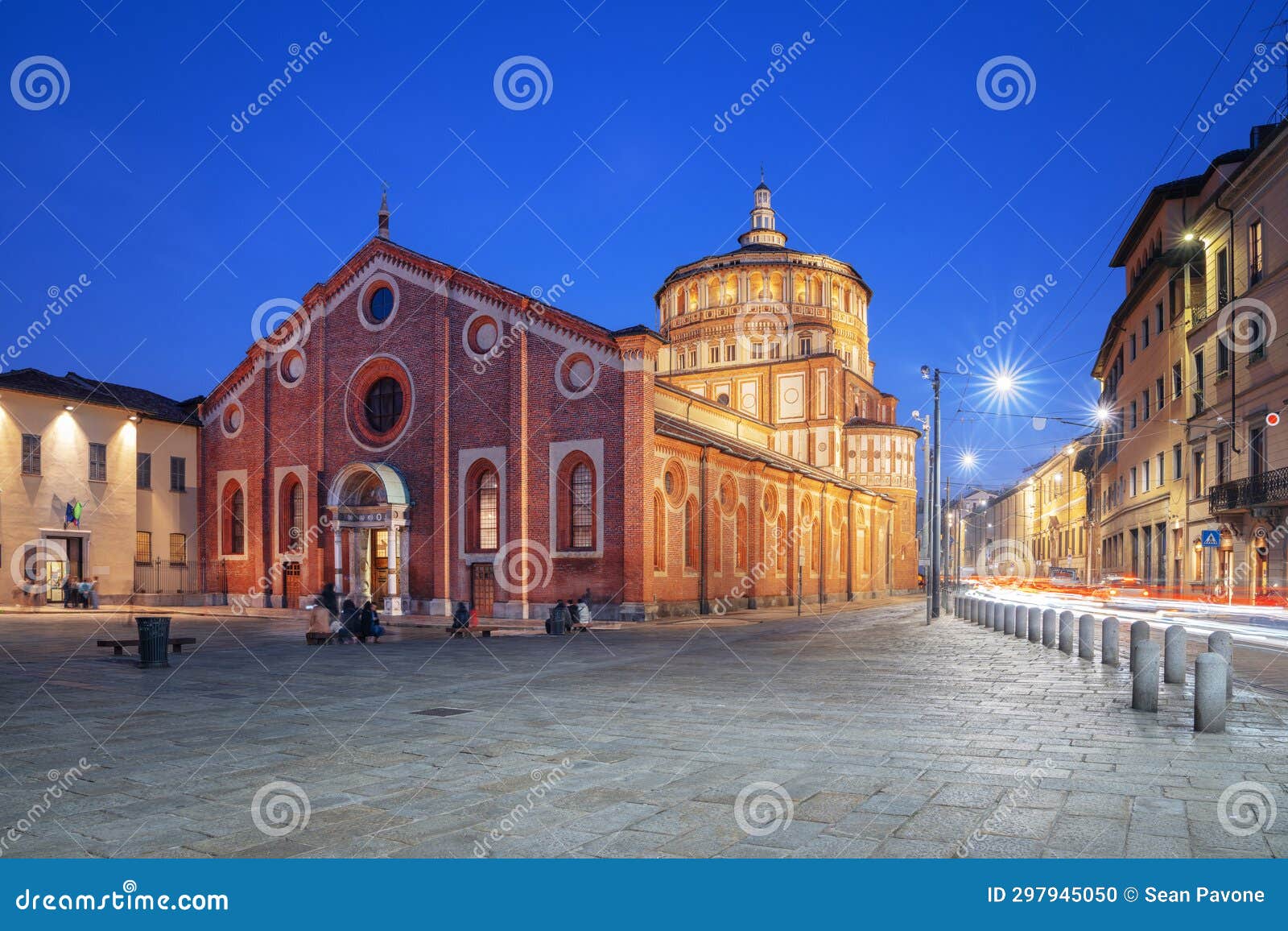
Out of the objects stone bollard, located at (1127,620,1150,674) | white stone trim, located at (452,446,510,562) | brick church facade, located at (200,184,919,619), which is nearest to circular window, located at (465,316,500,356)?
brick church facade, located at (200,184,919,619)

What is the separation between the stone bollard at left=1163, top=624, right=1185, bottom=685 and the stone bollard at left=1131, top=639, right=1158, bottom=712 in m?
1.82

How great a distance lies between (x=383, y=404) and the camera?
34.3 m

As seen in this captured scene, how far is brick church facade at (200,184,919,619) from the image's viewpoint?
2914 cm

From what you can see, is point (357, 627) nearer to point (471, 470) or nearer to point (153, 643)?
point (153, 643)

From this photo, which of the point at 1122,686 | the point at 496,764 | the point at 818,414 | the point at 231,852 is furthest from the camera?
the point at 818,414

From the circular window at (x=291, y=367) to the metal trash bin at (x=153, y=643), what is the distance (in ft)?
71.0

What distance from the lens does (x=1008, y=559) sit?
117625 mm

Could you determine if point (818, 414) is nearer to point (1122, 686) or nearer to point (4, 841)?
point (1122, 686)

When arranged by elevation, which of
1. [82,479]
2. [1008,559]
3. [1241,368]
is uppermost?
[1241,368]

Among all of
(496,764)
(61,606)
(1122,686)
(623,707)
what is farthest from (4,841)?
→ (61,606)

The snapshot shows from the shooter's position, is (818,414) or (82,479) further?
(818,414)

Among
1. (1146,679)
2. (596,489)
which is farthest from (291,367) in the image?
(1146,679)

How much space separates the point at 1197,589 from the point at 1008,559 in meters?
86.6

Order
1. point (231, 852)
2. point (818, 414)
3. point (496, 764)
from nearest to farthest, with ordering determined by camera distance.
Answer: point (231, 852), point (496, 764), point (818, 414)
